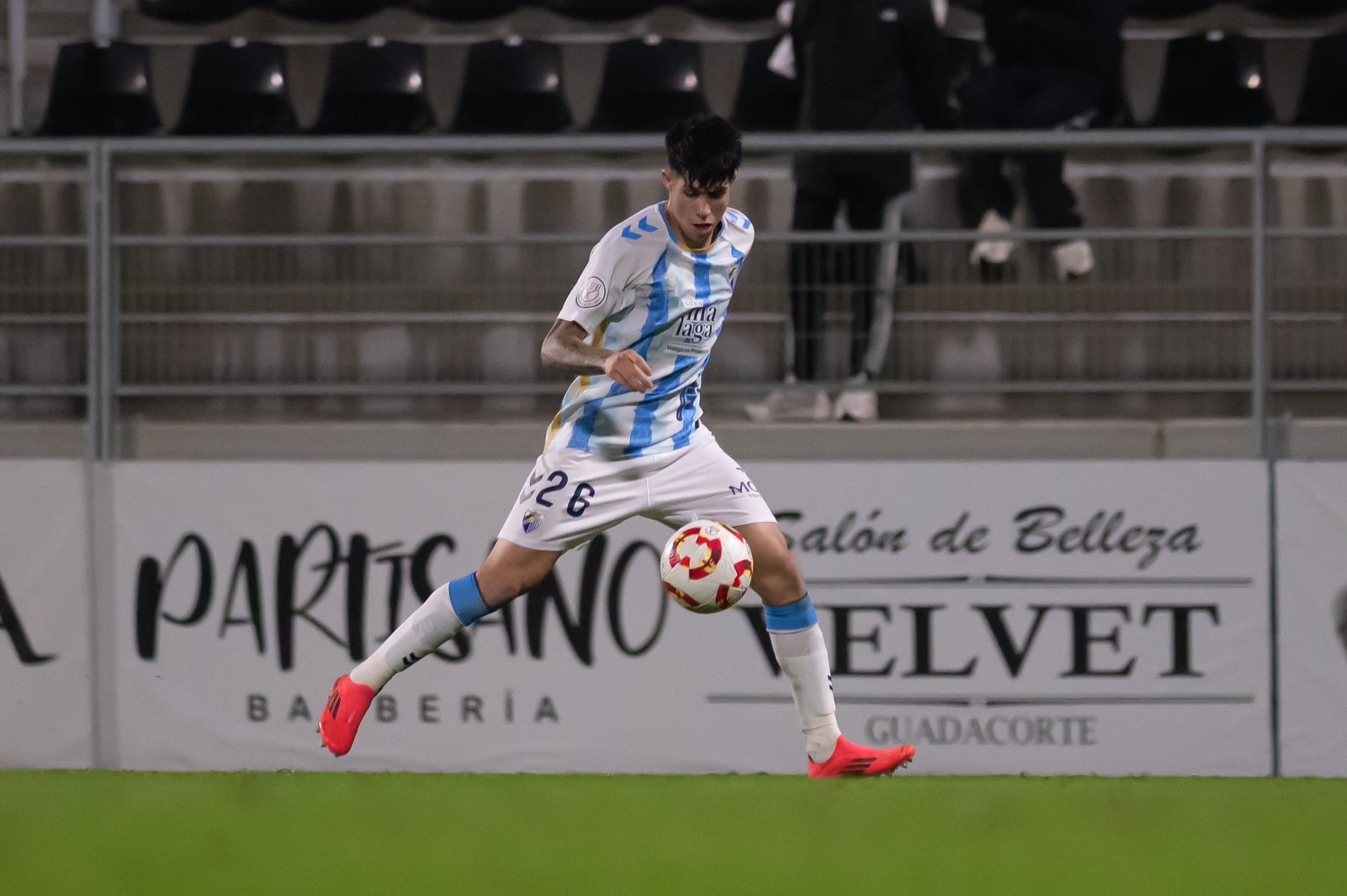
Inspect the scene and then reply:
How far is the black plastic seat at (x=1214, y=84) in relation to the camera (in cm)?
804

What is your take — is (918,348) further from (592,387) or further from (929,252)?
(592,387)

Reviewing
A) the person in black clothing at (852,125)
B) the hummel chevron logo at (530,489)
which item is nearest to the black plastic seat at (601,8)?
the person in black clothing at (852,125)

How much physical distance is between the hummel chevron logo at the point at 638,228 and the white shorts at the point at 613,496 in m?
0.64

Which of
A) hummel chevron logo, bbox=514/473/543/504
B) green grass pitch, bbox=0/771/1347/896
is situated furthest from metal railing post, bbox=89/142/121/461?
hummel chevron logo, bbox=514/473/543/504

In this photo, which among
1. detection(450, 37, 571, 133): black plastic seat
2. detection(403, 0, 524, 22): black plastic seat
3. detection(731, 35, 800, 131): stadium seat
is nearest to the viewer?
detection(731, 35, 800, 131): stadium seat

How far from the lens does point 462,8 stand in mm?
9266

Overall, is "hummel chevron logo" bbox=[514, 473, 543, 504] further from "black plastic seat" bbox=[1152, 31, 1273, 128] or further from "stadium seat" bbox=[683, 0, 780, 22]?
"stadium seat" bbox=[683, 0, 780, 22]

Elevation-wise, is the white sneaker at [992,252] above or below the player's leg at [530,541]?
above

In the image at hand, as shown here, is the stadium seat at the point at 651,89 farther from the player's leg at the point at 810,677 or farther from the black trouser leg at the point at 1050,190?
the player's leg at the point at 810,677

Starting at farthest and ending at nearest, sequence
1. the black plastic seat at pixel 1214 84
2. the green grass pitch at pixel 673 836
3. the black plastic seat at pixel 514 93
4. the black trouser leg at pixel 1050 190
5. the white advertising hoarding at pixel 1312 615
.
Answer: the black plastic seat at pixel 514 93 < the black plastic seat at pixel 1214 84 < the black trouser leg at pixel 1050 190 < the white advertising hoarding at pixel 1312 615 < the green grass pitch at pixel 673 836

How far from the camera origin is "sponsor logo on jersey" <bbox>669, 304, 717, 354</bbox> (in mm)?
4668

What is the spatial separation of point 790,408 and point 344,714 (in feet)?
8.75

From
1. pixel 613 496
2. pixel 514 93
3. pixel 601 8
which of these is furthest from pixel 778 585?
pixel 601 8

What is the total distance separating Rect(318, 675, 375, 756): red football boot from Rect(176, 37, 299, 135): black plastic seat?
4497 mm
